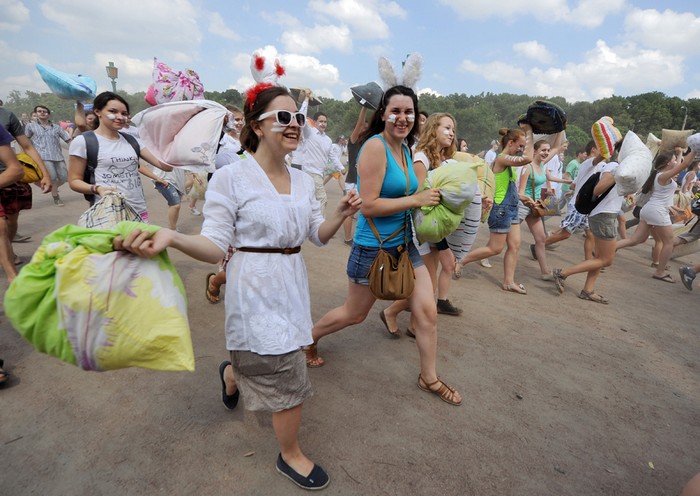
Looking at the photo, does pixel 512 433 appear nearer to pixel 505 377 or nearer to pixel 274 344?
pixel 505 377

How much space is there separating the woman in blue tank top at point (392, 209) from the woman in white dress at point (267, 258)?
49cm

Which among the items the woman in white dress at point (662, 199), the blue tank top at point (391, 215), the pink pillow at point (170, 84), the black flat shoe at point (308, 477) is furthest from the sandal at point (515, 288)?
the pink pillow at point (170, 84)

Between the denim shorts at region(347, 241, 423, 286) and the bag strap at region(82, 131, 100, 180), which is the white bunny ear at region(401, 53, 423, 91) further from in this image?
the bag strap at region(82, 131, 100, 180)

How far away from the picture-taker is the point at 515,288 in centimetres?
507

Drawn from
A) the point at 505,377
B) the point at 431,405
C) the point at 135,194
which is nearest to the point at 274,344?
the point at 431,405

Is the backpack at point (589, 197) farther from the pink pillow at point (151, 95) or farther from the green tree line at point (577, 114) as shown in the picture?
the green tree line at point (577, 114)

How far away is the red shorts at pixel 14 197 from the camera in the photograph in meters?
3.69

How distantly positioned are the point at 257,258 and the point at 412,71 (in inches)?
72.1

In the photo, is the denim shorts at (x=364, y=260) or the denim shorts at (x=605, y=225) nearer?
the denim shorts at (x=364, y=260)

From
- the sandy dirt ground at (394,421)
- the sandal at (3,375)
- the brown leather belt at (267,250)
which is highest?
the brown leather belt at (267,250)

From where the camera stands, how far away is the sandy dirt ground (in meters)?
2.06

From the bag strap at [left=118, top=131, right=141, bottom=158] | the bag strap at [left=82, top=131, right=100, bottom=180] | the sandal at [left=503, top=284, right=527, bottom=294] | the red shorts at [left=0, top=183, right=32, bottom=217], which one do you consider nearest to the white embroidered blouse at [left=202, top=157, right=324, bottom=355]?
the bag strap at [left=82, top=131, right=100, bottom=180]

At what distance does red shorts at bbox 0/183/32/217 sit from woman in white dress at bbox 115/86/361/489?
11.1ft

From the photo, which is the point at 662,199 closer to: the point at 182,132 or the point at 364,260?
the point at 364,260
